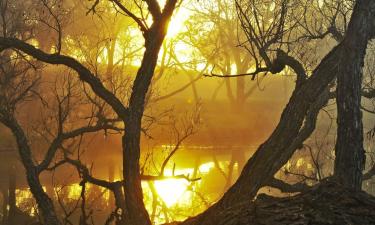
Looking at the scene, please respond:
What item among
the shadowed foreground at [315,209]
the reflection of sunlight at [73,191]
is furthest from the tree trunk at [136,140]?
the reflection of sunlight at [73,191]

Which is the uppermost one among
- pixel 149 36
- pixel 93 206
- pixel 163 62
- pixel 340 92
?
pixel 163 62

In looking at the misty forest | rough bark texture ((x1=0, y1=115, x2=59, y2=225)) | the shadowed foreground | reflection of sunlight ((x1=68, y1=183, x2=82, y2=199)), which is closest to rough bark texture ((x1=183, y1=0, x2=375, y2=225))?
the misty forest

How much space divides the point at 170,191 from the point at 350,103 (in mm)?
16829

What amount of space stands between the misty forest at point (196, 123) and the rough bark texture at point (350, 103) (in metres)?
0.01

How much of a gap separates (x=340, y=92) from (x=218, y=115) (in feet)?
106

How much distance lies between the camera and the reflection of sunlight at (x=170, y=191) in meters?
19.8

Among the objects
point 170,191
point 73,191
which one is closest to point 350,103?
point 170,191

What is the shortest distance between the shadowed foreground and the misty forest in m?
0.01

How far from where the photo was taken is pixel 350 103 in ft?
18.0

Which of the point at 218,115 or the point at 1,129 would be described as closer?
the point at 1,129

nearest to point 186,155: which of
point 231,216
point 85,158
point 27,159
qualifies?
point 85,158

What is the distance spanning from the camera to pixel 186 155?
3131 cm

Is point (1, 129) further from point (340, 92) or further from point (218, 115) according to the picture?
point (340, 92)

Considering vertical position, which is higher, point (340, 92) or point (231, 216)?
point (340, 92)
